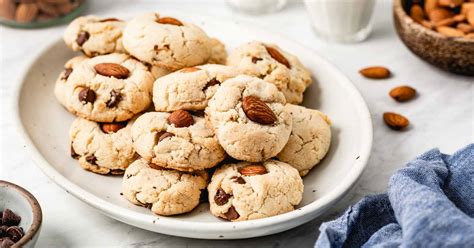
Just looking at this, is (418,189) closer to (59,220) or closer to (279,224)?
(279,224)

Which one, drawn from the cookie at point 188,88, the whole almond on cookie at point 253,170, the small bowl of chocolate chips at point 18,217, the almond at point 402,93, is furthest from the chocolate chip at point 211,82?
the almond at point 402,93

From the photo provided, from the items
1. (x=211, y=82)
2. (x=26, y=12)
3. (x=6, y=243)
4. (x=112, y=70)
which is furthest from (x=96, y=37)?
(x=6, y=243)

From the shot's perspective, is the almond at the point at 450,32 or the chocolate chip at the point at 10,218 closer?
the chocolate chip at the point at 10,218

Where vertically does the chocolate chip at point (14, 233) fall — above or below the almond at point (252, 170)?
below

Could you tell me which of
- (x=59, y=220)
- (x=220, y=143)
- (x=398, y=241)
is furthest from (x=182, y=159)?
(x=398, y=241)

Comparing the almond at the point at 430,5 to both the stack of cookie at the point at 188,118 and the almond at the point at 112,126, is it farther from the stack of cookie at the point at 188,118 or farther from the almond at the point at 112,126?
the almond at the point at 112,126
